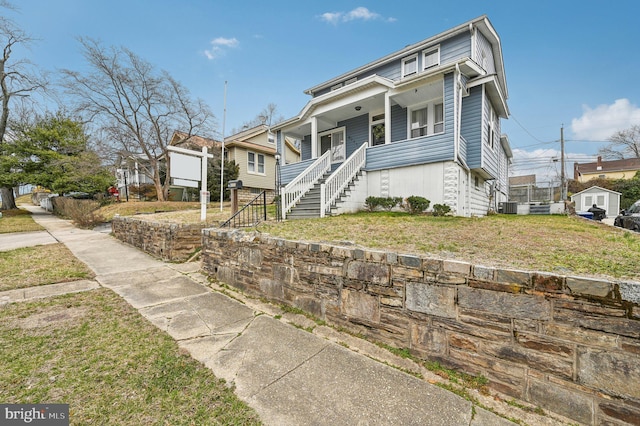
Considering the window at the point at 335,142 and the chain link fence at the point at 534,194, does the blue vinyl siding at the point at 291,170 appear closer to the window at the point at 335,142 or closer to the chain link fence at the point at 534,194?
the window at the point at 335,142

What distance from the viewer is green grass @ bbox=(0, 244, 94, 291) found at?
4625 mm

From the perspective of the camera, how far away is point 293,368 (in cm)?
233

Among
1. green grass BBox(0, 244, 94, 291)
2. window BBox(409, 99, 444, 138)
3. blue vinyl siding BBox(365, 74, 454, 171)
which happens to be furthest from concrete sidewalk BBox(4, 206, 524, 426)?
window BBox(409, 99, 444, 138)

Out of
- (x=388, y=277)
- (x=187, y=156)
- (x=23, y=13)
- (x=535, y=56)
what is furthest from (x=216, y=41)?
(x=535, y=56)

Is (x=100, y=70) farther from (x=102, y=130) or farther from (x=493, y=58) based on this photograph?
(x=493, y=58)

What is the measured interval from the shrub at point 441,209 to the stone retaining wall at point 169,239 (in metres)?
7.28

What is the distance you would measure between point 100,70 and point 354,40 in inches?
686

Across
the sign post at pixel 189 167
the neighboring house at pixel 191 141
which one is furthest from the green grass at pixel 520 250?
the neighboring house at pixel 191 141

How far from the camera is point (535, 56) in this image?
1207 cm

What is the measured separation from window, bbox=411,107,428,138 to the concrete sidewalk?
9.17 metres

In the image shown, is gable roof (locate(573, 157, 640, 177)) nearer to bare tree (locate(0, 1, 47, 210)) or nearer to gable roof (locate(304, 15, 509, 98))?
gable roof (locate(304, 15, 509, 98))

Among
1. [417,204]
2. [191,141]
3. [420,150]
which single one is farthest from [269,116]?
[417,204]

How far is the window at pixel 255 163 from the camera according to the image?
18656 millimetres

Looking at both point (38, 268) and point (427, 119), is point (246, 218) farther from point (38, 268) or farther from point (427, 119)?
point (427, 119)
